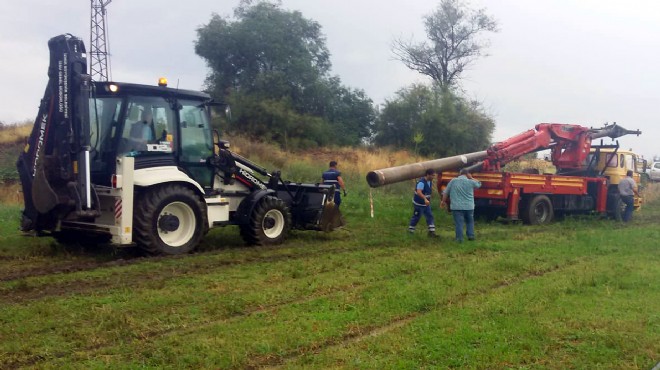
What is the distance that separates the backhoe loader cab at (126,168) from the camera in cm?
927

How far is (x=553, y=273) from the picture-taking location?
928 cm

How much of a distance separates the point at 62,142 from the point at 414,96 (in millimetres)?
25470

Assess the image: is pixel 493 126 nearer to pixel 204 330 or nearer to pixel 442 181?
pixel 442 181

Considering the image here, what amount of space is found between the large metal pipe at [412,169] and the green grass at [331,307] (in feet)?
6.57

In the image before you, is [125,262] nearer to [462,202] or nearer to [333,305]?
[333,305]

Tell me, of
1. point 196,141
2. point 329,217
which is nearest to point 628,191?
point 329,217

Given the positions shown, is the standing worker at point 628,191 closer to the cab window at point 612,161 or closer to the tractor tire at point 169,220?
the cab window at point 612,161

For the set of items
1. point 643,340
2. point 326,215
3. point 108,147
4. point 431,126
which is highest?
point 431,126

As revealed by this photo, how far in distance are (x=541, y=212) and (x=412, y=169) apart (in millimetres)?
4974

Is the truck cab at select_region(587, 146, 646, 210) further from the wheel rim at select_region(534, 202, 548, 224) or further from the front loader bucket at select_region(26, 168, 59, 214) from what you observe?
Answer: the front loader bucket at select_region(26, 168, 59, 214)

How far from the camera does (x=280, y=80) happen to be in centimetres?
3141

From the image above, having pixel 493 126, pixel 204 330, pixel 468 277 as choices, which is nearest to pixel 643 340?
pixel 468 277

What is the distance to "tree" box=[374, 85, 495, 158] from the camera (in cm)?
3162

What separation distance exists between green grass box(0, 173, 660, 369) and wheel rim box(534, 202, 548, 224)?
17.1ft
